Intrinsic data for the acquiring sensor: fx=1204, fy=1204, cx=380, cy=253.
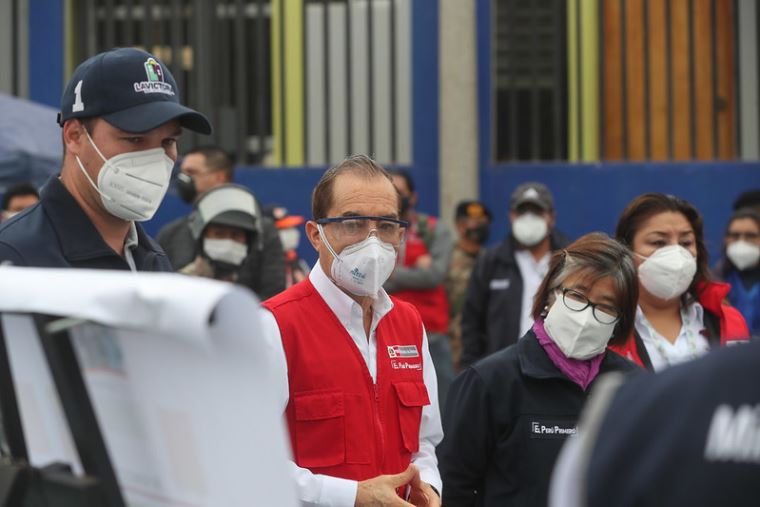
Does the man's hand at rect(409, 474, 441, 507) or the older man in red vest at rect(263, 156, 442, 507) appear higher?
the older man in red vest at rect(263, 156, 442, 507)

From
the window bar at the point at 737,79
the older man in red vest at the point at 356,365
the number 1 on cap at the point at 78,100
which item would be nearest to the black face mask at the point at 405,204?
the window bar at the point at 737,79

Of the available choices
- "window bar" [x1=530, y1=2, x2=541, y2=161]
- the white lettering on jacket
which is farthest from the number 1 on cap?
"window bar" [x1=530, y1=2, x2=541, y2=161]

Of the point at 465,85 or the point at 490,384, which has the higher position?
the point at 465,85

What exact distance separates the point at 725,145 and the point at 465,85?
7.41 feet

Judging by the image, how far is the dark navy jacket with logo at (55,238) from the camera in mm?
2906

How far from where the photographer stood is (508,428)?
3.72 metres

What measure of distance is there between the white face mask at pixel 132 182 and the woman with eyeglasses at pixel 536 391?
117 centimetres

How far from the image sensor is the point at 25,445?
→ 1.99 meters

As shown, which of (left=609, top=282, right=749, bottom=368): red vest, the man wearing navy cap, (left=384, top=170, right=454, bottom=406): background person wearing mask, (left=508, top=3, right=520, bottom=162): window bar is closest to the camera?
the man wearing navy cap

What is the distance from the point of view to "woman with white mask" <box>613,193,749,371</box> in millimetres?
4805

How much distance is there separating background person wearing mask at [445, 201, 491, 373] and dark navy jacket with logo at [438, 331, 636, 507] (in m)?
4.86

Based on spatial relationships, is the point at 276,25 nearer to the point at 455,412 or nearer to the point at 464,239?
the point at 464,239

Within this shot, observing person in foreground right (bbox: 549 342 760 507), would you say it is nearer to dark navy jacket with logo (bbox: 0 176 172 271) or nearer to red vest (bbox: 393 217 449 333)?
dark navy jacket with logo (bbox: 0 176 172 271)

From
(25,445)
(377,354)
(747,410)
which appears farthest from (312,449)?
(747,410)
